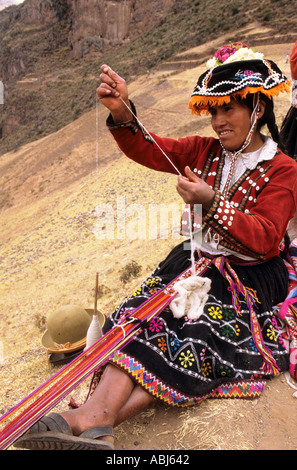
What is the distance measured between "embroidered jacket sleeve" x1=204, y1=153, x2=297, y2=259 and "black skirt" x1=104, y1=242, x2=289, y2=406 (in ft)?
0.86

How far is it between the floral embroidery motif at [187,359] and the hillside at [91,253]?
29 centimetres

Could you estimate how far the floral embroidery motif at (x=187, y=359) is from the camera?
1864 millimetres

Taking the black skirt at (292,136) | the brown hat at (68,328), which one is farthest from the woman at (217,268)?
the brown hat at (68,328)

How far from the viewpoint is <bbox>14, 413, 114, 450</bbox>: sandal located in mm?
1520

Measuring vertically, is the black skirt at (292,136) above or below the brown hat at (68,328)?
above

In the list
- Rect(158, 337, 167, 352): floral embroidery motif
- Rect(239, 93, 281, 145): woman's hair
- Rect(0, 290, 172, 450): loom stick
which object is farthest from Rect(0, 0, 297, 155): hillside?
Rect(158, 337, 167, 352): floral embroidery motif

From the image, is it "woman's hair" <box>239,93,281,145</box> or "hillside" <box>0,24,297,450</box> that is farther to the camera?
"woman's hair" <box>239,93,281,145</box>

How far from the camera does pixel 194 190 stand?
1799 mm

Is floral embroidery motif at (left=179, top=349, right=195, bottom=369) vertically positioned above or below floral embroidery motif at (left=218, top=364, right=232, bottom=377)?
above

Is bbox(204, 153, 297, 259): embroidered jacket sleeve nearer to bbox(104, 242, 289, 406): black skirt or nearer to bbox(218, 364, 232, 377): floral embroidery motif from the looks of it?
bbox(104, 242, 289, 406): black skirt

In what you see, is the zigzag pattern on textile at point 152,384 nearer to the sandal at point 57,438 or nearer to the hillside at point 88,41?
the sandal at point 57,438

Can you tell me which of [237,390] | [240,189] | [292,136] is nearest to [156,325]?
[237,390]

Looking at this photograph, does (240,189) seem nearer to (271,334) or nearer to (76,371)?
(271,334)

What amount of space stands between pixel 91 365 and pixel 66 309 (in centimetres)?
197
